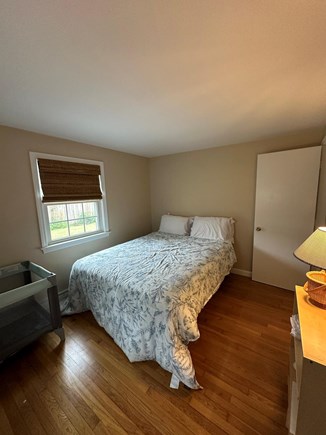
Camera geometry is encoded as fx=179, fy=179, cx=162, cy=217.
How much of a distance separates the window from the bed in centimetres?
59

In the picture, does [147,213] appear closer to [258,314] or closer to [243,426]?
[258,314]

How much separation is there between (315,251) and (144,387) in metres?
1.49

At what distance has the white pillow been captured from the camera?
320 centimetres

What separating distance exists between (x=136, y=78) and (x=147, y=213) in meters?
2.79

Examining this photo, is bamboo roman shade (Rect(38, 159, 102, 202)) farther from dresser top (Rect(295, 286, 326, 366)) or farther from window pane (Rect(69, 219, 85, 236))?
dresser top (Rect(295, 286, 326, 366))

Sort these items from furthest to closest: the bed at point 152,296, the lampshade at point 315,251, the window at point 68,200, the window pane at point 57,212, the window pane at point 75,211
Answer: the window pane at point 75,211, the window pane at point 57,212, the window at point 68,200, the bed at point 152,296, the lampshade at point 315,251

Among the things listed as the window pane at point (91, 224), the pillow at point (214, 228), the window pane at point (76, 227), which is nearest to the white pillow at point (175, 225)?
the pillow at point (214, 228)

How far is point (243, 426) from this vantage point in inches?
42.8

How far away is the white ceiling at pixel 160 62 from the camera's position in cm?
74

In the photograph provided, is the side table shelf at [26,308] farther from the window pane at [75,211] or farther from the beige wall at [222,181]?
the beige wall at [222,181]

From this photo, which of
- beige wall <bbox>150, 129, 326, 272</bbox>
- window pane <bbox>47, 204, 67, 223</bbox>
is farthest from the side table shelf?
beige wall <bbox>150, 129, 326, 272</bbox>

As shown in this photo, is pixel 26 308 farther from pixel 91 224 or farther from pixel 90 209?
pixel 90 209

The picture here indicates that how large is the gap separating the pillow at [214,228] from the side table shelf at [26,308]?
2124 millimetres

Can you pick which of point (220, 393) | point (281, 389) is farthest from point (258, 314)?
point (220, 393)
